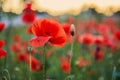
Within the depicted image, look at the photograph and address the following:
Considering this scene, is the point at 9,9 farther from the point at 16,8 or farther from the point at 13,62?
the point at 13,62

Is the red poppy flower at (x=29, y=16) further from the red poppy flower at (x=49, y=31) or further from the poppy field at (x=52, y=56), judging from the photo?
the red poppy flower at (x=49, y=31)

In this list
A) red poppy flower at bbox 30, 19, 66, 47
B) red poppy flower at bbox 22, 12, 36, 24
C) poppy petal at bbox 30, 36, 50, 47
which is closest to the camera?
poppy petal at bbox 30, 36, 50, 47

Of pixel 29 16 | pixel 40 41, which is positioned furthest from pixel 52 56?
pixel 40 41

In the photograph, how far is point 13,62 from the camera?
458 cm

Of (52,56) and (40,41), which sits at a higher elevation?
(40,41)

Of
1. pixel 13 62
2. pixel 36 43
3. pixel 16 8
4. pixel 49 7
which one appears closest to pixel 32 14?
pixel 16 8

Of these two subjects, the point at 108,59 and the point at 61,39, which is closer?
the point at 61,39

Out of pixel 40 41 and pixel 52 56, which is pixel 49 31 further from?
pixel 52 56

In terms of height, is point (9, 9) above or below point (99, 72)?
above

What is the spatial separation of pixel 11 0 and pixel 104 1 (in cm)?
146

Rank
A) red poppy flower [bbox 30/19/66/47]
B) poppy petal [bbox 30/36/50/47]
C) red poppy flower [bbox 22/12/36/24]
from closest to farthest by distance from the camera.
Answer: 1. poppy petal [bbox 30/36/50/47]
2. red poppy flower [bbox 30/19/66/47]
3. red poppy flower [bbox 22/12/36/24]

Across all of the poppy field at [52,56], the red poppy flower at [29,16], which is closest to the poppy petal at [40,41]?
the poppy field at [52,56]

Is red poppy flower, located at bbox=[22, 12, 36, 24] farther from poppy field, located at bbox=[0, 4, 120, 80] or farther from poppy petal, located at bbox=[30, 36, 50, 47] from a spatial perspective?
poppy petal, located at bbox=[30, 36, 50, 47]

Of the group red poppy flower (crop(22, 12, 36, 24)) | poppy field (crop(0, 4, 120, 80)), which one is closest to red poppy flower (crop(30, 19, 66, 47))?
poppy field (crop(0, 4, 120, 80))
